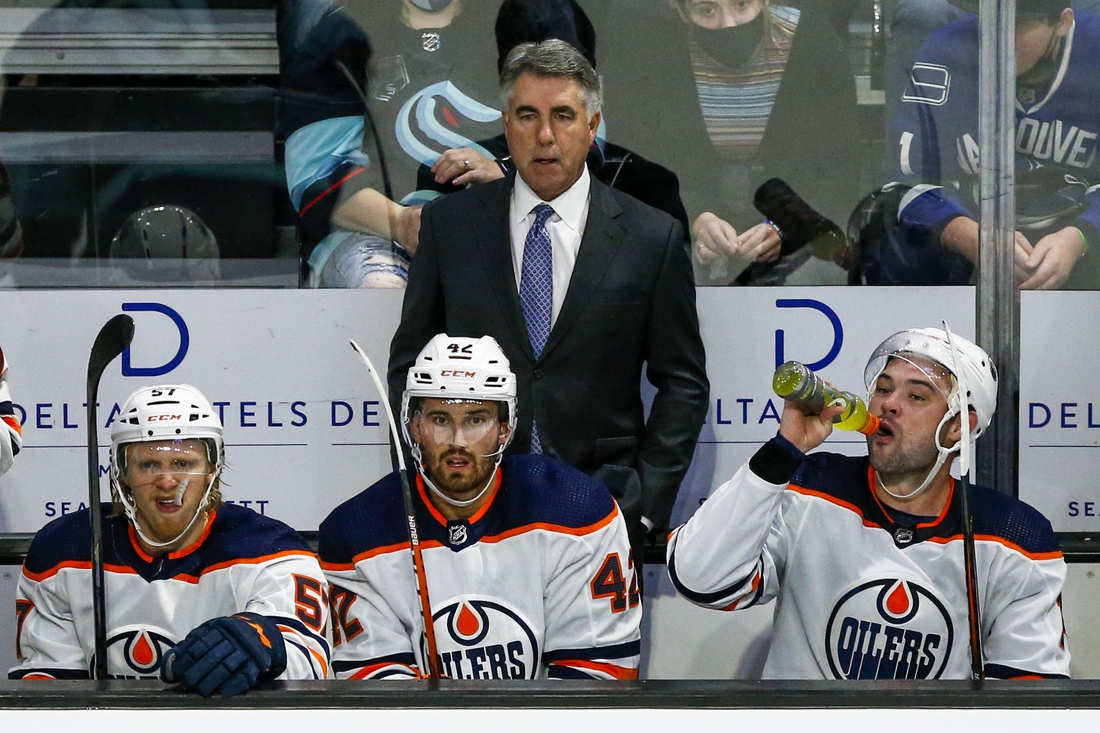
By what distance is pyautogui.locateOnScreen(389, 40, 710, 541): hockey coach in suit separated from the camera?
127 inches

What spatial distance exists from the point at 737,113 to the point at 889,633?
1431 mm

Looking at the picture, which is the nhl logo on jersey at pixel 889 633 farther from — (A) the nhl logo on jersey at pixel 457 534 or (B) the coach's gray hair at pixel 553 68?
(B) the coach's gray hair at pixel 553 68

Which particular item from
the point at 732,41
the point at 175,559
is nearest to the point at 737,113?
the point at 732,41

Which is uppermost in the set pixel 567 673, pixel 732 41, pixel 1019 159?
pixel 732 41

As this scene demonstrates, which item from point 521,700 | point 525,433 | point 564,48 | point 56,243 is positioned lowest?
point 521,700

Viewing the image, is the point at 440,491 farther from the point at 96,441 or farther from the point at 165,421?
the point at 96,441

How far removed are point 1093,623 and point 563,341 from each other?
151 cm

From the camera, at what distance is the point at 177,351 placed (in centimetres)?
367

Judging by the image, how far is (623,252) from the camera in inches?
130

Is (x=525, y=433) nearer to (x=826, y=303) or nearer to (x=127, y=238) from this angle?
(x=826, y=303)

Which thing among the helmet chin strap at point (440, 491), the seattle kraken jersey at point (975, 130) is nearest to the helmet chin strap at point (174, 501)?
the helmet chin strap at point (440, 491)

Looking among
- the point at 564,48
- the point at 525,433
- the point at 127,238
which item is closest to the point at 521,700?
the point at 525,433

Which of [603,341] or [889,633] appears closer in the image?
[889,633]

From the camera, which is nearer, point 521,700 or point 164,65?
point 521,700
